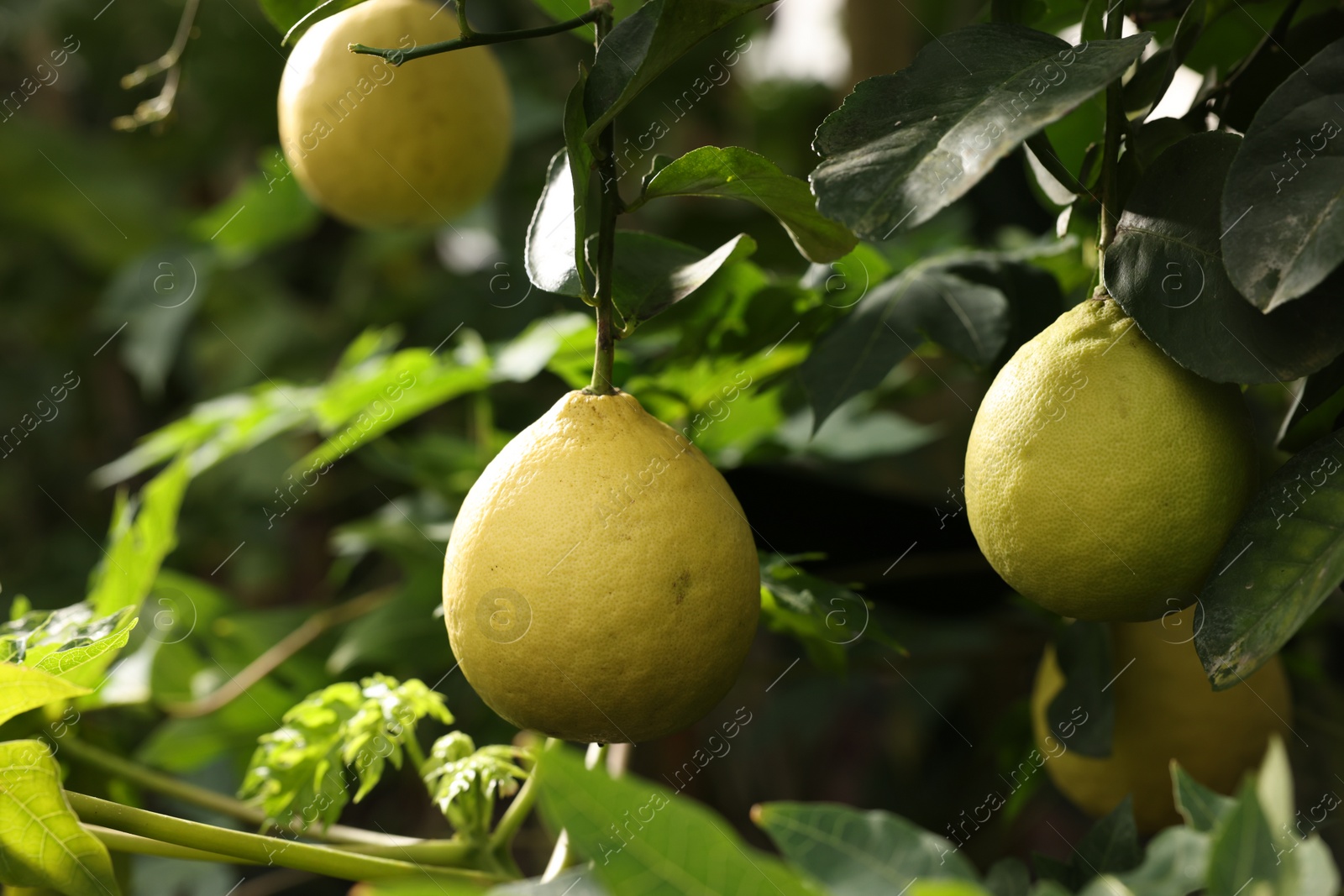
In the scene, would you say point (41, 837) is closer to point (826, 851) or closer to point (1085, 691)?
point (826, 851)

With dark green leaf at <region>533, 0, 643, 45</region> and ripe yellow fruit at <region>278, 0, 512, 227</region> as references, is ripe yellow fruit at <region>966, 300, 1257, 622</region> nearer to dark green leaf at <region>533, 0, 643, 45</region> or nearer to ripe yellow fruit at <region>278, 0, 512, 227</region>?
dark green leaf at <region>533, 0, 643, 45</region>

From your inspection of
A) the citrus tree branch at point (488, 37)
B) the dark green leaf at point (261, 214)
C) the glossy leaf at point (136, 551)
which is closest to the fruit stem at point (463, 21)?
the citrus tree branch at point (488, 37)

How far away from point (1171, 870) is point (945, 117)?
0.21m

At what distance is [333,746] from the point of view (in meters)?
0.48

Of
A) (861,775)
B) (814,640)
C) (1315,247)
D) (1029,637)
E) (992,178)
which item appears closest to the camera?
(1315,247)

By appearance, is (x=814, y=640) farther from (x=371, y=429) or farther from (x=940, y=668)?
(x=940, y=668)

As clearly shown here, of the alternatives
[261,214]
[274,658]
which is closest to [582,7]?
[274,658]

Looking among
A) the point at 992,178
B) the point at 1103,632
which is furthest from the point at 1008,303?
the point at 992,178

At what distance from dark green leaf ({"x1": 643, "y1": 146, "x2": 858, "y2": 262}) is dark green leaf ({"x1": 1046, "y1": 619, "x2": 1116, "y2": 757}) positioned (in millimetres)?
240

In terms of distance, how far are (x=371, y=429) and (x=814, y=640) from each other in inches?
12.6

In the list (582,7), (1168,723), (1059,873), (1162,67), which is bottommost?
(1168,723)

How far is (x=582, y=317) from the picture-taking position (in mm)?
631

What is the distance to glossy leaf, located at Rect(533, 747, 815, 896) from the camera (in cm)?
24

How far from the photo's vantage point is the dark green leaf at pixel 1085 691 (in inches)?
19.3
